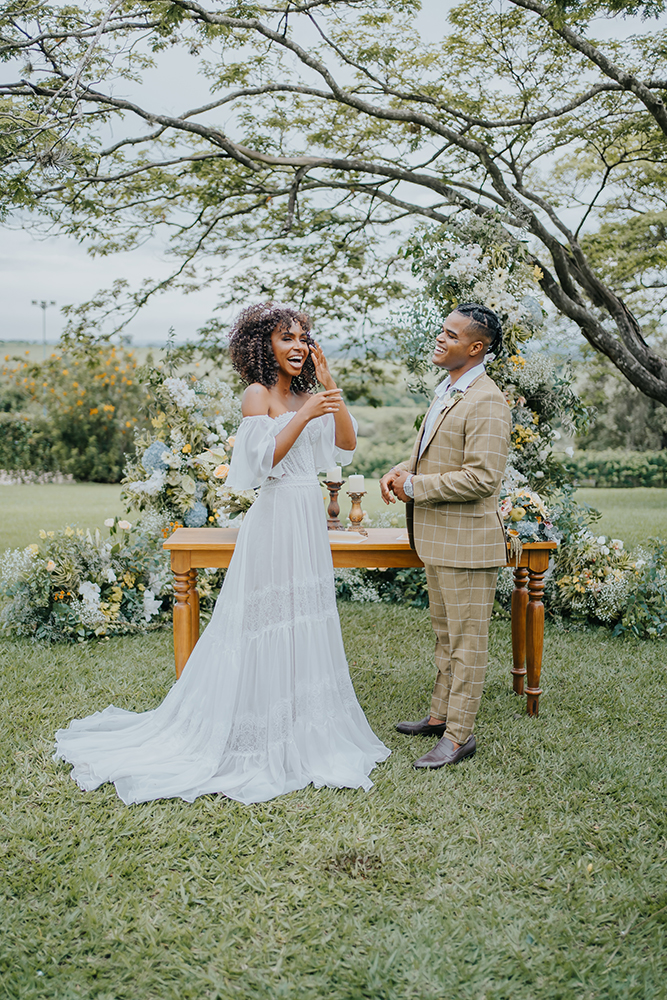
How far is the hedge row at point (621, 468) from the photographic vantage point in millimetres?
15000

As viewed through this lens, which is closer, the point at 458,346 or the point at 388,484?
the point at 458,346

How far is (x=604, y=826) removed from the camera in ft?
9.98

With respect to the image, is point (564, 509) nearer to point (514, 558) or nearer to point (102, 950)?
point (514, 558)

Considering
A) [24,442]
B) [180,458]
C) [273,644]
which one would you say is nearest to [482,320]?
A: [273,644]

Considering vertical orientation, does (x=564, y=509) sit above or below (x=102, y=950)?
above

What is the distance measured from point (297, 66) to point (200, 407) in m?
4.22

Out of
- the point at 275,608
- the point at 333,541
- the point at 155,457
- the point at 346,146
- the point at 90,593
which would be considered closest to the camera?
the point at 275,608

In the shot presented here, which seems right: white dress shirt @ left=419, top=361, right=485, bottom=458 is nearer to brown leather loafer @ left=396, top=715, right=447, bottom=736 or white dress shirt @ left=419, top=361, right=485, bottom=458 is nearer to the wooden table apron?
the wooden table apron

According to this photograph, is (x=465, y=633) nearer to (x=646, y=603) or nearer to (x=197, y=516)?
(x=646, y=603)

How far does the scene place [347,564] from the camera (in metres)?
4.03

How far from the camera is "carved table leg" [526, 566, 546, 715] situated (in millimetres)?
4184

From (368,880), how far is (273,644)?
1075mm

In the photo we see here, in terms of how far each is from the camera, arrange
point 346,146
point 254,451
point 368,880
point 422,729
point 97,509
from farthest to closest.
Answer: point 97,509
point 346,146
point 422,729
point 254,451
point 368,880

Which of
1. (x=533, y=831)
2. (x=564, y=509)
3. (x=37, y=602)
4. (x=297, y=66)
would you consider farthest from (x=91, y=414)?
(x=533, y=831)
